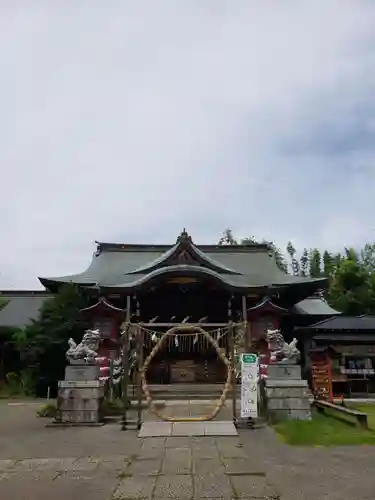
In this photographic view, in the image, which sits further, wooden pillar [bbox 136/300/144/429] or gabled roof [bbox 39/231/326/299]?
gabled roof [bbox 39/231/326/299]

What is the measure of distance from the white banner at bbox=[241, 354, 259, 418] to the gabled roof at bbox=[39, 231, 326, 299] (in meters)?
8.25

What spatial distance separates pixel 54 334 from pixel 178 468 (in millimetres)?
14741

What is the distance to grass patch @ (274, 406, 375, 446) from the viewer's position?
9414 millimetres

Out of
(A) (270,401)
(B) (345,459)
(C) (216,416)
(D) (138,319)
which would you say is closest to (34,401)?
(D) (138,319)

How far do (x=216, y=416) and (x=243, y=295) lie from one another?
8465mm

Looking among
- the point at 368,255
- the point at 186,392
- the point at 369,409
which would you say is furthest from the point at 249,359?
the point at 368,255

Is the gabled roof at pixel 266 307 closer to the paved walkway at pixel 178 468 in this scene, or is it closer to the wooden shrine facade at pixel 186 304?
the wooden shrine facade at pixel 186 304

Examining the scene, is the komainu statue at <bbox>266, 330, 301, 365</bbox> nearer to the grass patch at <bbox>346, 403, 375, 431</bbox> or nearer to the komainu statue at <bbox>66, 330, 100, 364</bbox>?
the grass patch at <bbox>346, 403, 375, 431</bbox>

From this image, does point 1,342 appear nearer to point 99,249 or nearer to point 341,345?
point 99,249

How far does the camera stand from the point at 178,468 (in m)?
7.18

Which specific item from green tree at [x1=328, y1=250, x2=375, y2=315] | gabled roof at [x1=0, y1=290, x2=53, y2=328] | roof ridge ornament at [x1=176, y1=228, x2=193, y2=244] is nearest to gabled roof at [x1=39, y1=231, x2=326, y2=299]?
roof ridge ornament at [x1=176, y1=228, x2=193, y2=244]

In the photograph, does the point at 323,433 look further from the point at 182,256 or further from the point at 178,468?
the point at 182,256

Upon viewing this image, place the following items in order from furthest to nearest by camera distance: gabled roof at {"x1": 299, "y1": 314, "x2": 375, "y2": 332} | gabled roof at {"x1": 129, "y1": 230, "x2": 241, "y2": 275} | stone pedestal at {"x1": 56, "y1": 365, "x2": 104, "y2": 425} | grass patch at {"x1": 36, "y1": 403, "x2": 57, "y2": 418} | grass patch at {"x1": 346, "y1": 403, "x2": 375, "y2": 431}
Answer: gabled roof at {"x1": 299, "y1": 314, "x2": 375, "y2": 332} < gabled roof at {"x1": 129, "y1": 230, "x2": 241, "y2": 275} < grass patch at {"x1": 36, "y1": 403, "x2": 57, "y2": 418} < grass patch at {"x1": 346, "y1": 403, "x2": 375, "y2": 431} < stone pedestal at {"x1": 56, "y1": 365, "x2": 104, "y2": 425}

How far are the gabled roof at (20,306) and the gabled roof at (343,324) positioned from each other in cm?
1550
